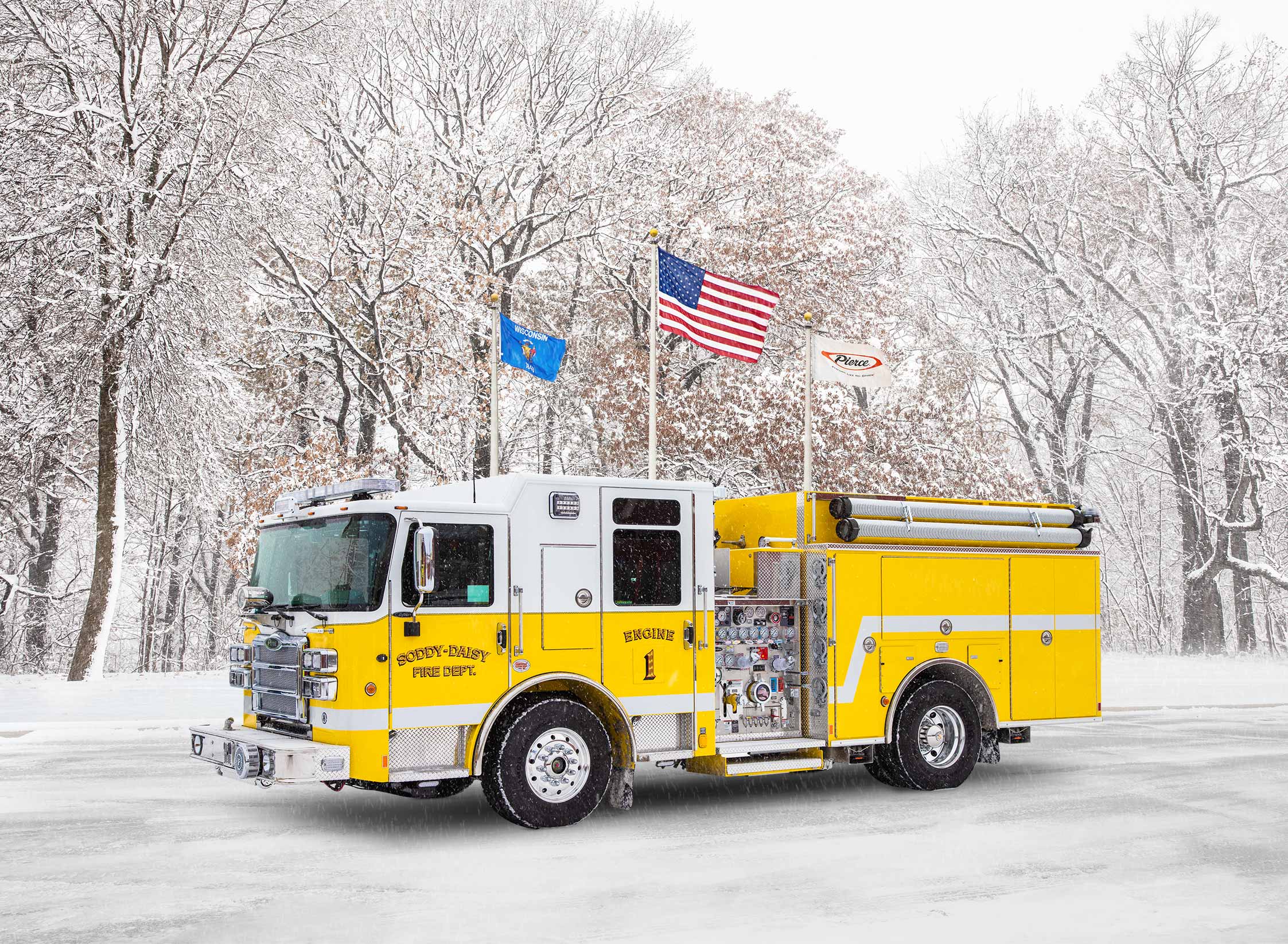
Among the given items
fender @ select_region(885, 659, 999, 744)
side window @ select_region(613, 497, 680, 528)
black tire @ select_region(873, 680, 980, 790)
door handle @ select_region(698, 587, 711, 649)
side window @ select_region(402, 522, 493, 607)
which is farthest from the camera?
fender @ select_region(885, 659, 999, 744)

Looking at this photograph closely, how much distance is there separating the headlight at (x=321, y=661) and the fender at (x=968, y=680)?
5.09 metres

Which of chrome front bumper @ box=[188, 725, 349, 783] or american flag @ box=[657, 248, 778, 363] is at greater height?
american flag @ box=[657, 248, 778, 363]

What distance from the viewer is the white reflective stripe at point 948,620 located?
11266 millimetres

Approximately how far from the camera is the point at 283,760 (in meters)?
8.50

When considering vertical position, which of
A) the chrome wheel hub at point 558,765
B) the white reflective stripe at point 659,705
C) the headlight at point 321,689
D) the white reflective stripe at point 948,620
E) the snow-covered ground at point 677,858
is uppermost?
the white reflective stripe at point 948,620

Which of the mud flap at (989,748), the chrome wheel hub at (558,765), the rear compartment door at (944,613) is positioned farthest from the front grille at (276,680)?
the mud flap at (989,748)

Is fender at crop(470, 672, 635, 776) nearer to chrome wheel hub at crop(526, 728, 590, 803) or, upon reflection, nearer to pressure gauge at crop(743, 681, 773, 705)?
chrome wheel hub at crop(526, 728, 590, 803)

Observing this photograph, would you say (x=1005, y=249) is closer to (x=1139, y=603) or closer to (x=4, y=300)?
(x=1139, y=603)

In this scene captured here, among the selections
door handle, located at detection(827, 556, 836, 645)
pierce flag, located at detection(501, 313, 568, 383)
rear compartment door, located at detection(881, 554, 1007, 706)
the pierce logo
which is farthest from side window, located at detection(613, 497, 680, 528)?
pierce flag, located at detection(501, 313, 568, 383)

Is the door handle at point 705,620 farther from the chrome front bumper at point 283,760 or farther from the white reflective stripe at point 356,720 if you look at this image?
the chrome front bumper at point 283,760

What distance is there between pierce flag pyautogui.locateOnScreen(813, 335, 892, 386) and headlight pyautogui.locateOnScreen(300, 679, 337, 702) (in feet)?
34.7

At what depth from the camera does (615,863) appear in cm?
819

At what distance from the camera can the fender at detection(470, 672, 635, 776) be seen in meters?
9.05

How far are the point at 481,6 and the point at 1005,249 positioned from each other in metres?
15.5
